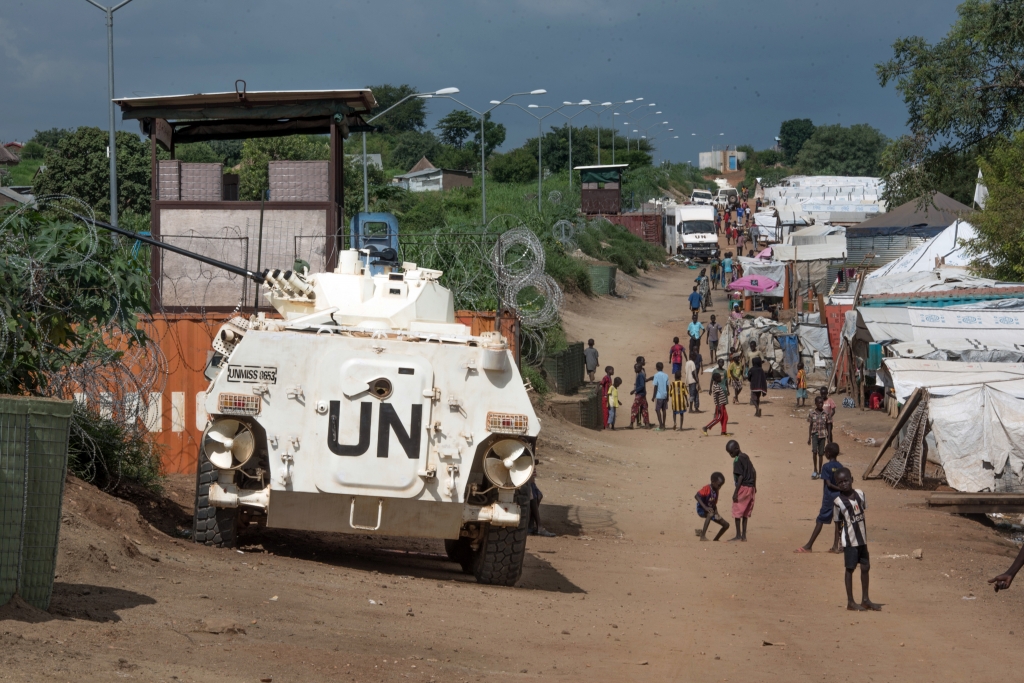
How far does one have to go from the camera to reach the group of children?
11148 millimetres

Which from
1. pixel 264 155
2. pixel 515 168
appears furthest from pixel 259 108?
pixel 515 168

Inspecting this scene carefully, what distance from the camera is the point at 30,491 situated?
7.11 m

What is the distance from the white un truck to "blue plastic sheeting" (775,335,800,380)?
30118 mm

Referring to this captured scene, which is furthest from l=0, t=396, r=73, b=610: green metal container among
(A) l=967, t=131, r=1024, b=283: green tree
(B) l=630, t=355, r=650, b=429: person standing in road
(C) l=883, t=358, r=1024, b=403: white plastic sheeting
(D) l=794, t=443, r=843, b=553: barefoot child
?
(A) l=967, t=131, r=1024, b=283: green tree

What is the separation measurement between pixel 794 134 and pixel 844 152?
3909 cm

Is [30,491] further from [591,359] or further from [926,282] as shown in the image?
[926,282]

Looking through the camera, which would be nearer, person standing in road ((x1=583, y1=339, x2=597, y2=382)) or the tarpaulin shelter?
the tarpaulin shelter

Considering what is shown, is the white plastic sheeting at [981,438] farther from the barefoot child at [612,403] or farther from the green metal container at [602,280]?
the green metal container at [602,280]

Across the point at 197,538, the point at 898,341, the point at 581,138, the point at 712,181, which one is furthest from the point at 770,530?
the point at 712,181

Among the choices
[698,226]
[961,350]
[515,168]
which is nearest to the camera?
[961,350]

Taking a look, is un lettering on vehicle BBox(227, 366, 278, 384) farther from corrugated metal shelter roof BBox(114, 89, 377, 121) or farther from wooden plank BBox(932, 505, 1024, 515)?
wooden plank BBox(932, 505, 1024, 515)

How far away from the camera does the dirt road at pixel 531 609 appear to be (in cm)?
715

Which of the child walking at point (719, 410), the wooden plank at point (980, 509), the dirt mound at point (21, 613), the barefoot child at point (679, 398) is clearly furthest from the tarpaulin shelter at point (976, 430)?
the dirt mound at point (21, 613)

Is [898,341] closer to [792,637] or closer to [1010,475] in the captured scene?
[1010,475]
